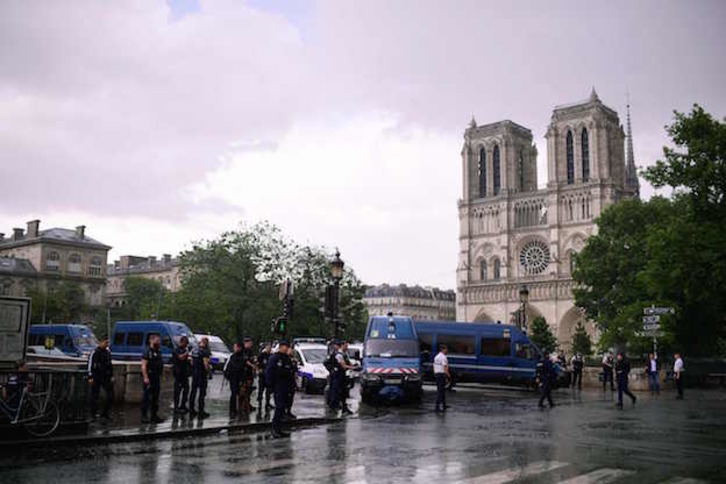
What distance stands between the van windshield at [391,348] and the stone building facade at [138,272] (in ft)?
277

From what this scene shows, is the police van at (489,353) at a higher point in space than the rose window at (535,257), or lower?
lower

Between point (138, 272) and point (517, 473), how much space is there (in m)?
108

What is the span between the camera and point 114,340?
116 ft

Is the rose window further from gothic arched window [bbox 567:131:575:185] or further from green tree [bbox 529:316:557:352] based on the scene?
green tree [bbox 529:316:557:352]

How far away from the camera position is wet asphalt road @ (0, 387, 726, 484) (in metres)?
9.03

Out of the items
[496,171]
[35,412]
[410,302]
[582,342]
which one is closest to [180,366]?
[35,412]

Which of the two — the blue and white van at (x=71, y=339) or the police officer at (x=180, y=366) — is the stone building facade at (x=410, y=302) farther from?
the police officer at (x=180, y=366)

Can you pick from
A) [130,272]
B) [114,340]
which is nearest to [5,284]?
[130,272]

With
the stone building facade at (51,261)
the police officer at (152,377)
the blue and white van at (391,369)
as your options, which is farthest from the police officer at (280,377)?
the stone building facade at (51,261)

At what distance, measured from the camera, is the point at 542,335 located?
75.1 meters

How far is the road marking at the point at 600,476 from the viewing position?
8703 millimetres

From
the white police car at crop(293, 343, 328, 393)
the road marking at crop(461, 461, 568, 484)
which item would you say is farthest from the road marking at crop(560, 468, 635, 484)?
the white police car at crop(293, 343, 328, 393)

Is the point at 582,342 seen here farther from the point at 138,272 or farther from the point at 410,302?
the point at 410,302

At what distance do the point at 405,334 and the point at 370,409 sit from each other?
11.9ft
